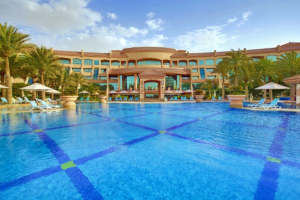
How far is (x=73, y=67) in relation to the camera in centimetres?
4441

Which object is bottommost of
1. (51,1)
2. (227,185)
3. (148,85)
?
(227,185)

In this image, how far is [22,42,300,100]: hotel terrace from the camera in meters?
39.2

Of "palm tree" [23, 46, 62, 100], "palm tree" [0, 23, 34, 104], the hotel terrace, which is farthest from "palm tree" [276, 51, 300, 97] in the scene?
"palm tree" [0, 23, 34, 104]

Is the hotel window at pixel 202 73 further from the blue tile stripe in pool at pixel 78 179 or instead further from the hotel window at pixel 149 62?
the blue tile stripe in pool at pixel 78 179

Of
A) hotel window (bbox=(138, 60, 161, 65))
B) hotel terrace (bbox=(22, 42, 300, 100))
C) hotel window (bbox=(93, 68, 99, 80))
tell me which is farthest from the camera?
hotel window (bbox=(138, 60, 161, 65))

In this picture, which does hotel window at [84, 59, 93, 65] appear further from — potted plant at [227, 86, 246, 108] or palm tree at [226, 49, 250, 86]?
potted plant at [227, 86, 246, 108]

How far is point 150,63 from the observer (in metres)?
43.2

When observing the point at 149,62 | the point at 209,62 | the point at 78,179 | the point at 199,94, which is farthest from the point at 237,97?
the point at 209,62

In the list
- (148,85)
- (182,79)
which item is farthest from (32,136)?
(182,79)

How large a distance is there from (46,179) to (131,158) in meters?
1.51

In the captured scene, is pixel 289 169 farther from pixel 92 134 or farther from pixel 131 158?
pixel 92 134

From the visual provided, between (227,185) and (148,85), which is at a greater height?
(148,85)

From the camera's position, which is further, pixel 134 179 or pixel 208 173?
pixel 208 173

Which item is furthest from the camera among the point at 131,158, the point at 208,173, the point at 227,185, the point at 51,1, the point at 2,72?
the point at 2,72
